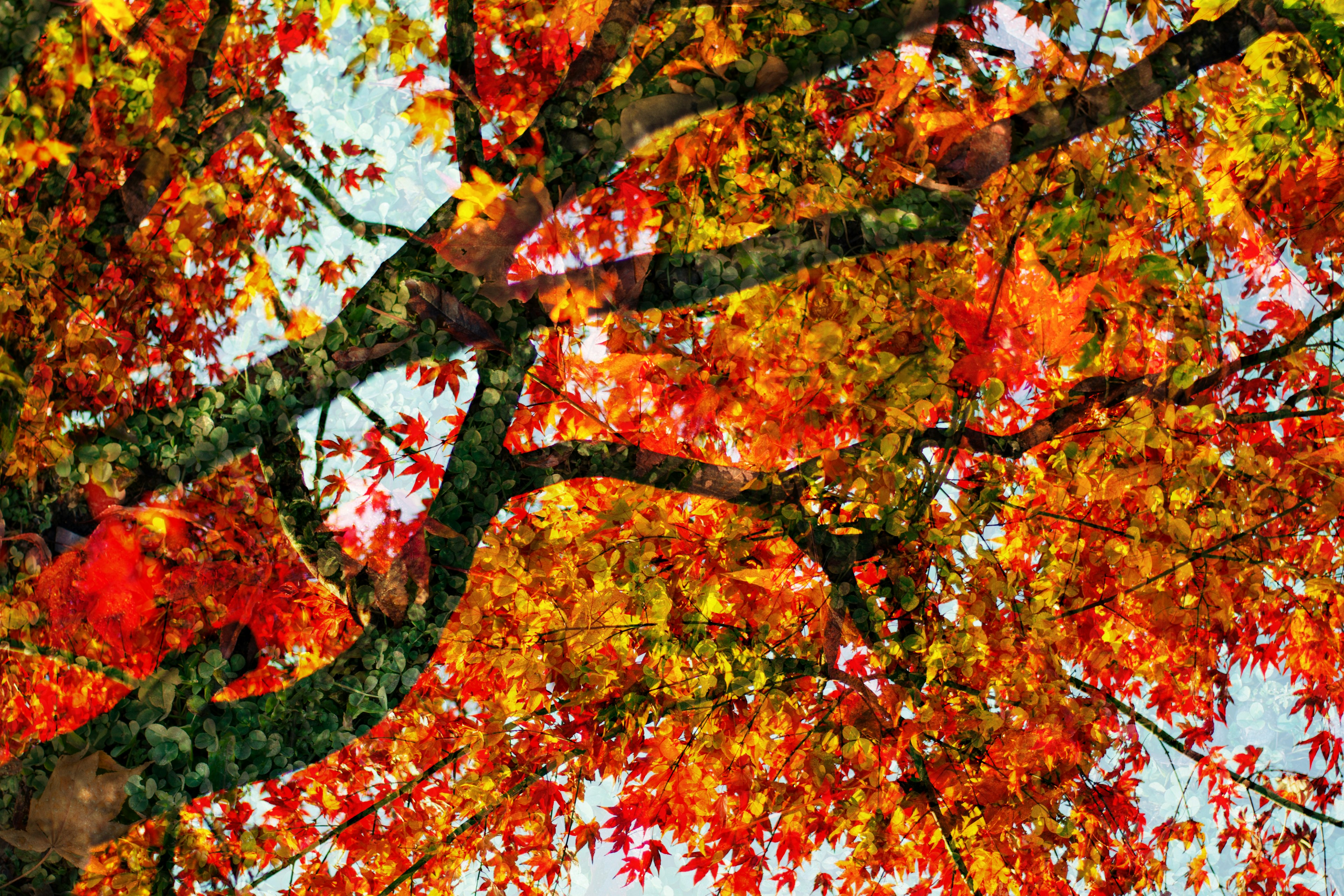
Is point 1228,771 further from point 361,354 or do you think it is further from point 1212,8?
point 361,354

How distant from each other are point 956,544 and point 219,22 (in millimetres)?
4953

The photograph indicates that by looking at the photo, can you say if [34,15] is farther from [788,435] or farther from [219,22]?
[788,435]

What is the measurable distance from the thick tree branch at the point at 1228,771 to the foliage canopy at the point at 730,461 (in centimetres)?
2

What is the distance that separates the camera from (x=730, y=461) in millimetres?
5227

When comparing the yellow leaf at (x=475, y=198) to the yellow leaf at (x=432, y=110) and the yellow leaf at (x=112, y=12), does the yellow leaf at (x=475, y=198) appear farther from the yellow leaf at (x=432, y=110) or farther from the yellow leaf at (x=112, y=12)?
the yellow leaf at (x=112, y=12)

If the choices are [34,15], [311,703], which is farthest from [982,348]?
[34,15]

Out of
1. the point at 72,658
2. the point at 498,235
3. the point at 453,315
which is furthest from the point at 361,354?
the point at 72,658

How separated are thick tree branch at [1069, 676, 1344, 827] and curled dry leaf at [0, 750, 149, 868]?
4.34 metres

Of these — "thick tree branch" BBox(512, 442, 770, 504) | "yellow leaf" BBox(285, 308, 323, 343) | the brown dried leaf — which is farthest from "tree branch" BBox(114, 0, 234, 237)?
"thick tree branch" BBox(512, 442, 770, 504)

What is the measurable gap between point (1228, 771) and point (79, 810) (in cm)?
552

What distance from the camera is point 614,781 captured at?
14.3 feet

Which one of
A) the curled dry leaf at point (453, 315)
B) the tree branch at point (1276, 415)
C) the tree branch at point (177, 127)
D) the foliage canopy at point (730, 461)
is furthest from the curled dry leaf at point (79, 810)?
the tree branch at point (1276, 415)

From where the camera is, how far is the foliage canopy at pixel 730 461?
139 inches

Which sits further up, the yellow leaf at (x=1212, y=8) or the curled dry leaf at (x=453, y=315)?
the yellow leaf at (x=1212, y=8)
